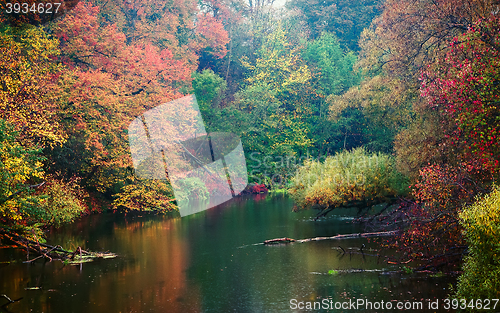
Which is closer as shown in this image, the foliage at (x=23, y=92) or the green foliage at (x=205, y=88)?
the foliage at (x=23, y=92)

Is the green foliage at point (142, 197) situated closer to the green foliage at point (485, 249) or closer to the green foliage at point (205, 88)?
the green foliage at point (205, 88)

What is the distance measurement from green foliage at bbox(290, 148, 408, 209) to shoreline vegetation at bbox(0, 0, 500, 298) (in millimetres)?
63

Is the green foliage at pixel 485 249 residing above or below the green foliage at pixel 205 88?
below

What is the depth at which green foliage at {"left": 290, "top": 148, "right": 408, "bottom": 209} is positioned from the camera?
21.1 metres

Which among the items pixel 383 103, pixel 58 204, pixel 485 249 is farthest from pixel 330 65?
pixel 485 249

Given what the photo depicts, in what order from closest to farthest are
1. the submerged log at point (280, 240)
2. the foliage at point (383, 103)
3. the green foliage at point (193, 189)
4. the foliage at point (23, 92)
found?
Result: the foliage at point (23, 92)
the submerged log at point (280, 240)
the foliage at point (383, 103)
the green foliage at point (193, 189)

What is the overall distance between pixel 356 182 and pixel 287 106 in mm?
24281

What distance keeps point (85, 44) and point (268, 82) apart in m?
19.7

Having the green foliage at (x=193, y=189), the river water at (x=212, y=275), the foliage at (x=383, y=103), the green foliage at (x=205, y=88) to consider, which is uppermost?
the green foliage at (x=205, y=88)

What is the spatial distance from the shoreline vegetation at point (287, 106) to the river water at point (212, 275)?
117 cm

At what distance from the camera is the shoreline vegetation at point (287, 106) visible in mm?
13391

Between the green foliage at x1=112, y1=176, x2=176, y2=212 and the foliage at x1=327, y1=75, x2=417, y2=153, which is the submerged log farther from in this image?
the green foliage at x1=112, y1=176, x2=176, y2=212

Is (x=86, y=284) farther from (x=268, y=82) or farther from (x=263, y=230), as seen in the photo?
(x=268, y=82)

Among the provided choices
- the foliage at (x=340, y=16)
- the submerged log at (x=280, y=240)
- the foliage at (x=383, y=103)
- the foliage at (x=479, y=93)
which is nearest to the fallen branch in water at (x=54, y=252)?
the submerged log at (x=280, y=240)
